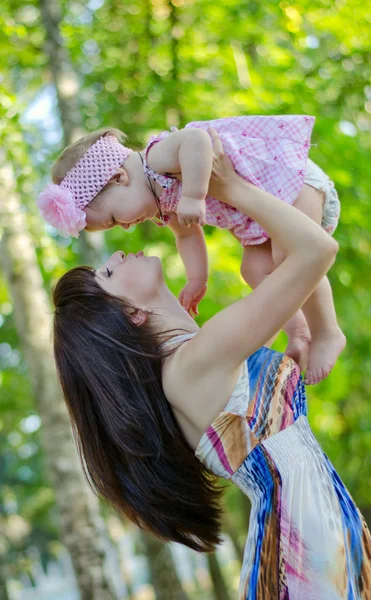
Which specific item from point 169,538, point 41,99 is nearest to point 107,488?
point 169,538

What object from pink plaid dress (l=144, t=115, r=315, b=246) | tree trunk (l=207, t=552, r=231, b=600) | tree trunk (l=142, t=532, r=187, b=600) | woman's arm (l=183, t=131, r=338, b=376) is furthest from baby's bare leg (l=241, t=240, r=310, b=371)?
tree trunk (l=207, t=552, r=231, b=600)

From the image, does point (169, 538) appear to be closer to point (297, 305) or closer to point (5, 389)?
point (297, 305)

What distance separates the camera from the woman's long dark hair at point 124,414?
7.67ft

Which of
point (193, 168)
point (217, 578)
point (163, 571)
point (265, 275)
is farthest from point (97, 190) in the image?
point (217, 578)

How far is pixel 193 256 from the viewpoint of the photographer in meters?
2.70

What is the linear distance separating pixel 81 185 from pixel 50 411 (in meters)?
3.86

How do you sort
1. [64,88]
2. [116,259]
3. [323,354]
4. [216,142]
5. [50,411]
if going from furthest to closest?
[64,88], [50,411], [323,354], [116,259], [216,142]

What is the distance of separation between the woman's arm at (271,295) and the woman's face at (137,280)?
0.92 ft

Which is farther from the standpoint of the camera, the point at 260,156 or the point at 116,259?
the point at 116,259

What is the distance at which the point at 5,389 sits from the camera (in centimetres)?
1254

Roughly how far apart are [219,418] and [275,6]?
19.5 feet

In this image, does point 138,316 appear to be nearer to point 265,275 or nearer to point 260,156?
point 265,275

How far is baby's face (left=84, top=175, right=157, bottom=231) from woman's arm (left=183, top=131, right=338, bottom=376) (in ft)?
1.15

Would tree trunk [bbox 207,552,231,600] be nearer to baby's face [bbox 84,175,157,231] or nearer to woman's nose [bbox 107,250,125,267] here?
woman's nose [bbox 107,250,125,267]
